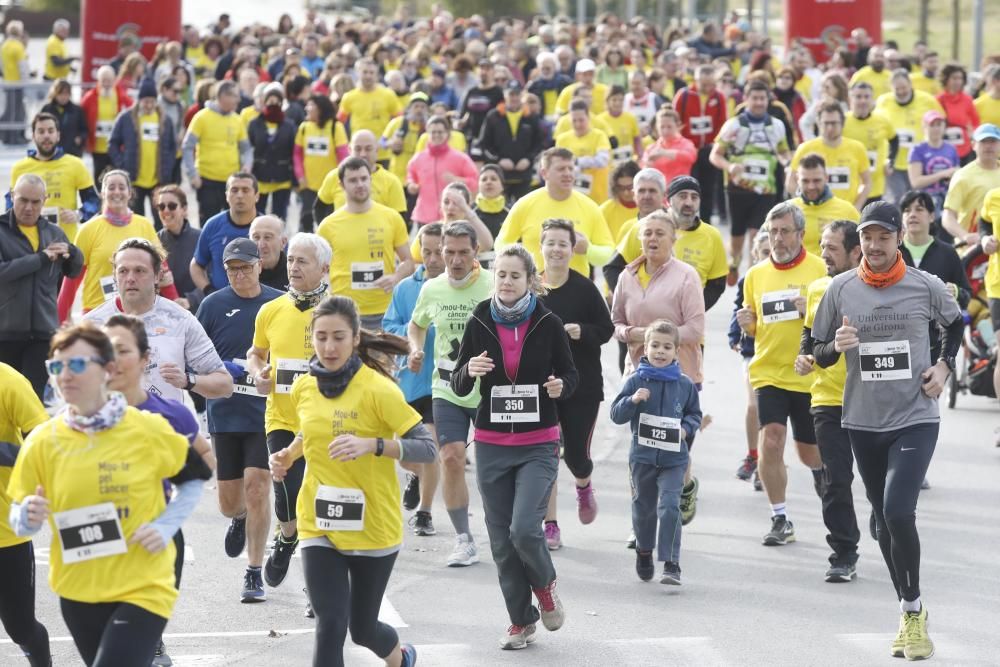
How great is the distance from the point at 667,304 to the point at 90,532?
477 cm

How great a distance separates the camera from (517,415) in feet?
27.3

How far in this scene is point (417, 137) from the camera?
19.5 metres

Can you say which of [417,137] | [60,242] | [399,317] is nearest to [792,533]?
[399,317]

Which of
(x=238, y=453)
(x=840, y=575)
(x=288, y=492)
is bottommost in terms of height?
(x=840, y=575)

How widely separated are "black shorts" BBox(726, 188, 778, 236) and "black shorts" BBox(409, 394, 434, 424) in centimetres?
750

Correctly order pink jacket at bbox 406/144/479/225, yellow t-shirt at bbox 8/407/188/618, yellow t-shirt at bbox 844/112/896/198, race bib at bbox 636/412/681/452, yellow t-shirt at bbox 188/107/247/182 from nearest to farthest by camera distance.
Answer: yellow t-shirt at bbox 8/407/188/618 → race bib at bbox 636/412/681/452 → pink jacket at bbox 406/144/479/225 → yellow t-shirt at bbox 844/112/896/198 → yellow t-shirt at bbox 188/107/247/182

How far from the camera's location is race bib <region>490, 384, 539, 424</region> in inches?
328

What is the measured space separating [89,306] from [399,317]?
8.93 ft

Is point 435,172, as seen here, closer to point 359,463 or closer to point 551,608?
point 551,608

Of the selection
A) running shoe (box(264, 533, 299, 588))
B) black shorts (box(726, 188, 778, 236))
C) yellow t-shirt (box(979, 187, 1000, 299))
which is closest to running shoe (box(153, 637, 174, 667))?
running shoe (box(264, 533, 299, 588))

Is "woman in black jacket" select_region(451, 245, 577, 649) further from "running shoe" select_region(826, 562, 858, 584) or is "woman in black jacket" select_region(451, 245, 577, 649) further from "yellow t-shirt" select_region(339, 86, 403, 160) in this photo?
"yellow t-shirt" select_region(339, 86, 403, 160)

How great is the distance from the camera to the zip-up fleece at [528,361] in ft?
27.4

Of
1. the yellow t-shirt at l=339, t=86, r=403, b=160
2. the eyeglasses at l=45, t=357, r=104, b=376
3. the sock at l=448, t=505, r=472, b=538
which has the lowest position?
the sock at l=448, t=505, r=472, b=538

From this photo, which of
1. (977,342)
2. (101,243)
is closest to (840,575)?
(977,342)
